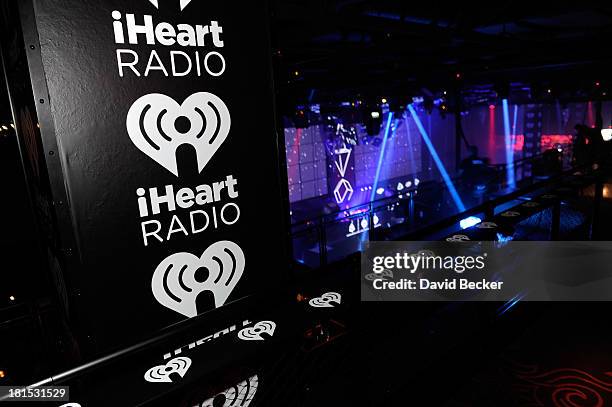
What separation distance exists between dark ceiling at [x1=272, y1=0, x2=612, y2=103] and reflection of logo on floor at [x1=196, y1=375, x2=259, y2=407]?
10.6 ft

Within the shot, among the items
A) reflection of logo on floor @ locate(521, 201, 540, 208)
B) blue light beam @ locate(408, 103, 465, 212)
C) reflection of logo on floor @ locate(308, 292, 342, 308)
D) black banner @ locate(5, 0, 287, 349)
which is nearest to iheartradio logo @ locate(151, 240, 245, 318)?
black banner @ locate(5, 0, 287, 349)

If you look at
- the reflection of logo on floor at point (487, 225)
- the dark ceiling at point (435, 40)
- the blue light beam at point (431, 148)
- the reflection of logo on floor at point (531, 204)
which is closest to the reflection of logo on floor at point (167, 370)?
the reflection of logo on floor at point (487, 225)

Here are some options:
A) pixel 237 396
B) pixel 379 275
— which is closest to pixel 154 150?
pixel 237 396

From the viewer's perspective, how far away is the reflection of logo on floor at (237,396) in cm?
165

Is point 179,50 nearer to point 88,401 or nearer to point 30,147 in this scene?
point 30,147

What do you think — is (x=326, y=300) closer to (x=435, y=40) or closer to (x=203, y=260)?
(x=203, y=260)

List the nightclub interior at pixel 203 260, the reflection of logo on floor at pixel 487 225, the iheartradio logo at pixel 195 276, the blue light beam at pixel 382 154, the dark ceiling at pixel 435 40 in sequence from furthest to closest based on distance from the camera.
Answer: the blue light beam at pixel 382 154, the dark ceiling at pixel 435 40, the reflection of logo on floor at pixel 487 225, the iheartradio logo at pixel 195 276, the nightclub interior at pixel 203 260

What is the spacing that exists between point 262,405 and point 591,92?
12.8m

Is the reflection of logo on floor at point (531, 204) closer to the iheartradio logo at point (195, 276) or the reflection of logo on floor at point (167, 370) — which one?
the iheartradio logo at point (195, 276)

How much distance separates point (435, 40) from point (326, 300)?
4.44 meters

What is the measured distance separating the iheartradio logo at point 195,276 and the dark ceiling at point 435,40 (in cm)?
267

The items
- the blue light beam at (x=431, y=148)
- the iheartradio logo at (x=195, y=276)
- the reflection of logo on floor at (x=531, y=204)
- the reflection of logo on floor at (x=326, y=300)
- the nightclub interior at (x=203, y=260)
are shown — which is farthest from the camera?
the blue light beam at (x=431, y=148)

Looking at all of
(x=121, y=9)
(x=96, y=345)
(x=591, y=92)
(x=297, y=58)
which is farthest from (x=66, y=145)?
(x=591, y=92)

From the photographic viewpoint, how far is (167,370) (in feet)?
5.01
